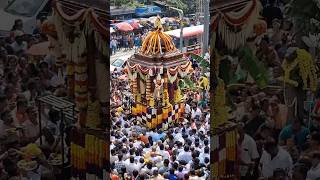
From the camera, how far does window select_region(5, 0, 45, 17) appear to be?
559 cm

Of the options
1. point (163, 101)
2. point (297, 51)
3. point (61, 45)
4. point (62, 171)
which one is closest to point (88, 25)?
point (61, 45)

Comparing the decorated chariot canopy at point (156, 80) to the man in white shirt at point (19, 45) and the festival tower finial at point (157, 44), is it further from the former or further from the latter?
the man in white shirt at point (19, 45)

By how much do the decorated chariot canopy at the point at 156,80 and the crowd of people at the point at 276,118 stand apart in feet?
17.8

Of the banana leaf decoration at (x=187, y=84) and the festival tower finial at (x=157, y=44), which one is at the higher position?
the festival tower finial at (x=157, y=44)

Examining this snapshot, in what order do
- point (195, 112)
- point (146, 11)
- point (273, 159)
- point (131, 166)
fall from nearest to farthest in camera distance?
point (273, 159), point (131, 166), point (195, 112), point (146, 11)

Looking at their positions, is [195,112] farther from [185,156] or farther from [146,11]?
[146,11]

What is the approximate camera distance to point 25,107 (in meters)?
5.79

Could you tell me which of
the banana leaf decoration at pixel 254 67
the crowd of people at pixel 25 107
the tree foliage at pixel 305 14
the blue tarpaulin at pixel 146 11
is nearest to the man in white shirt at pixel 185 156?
the crowd of people at pixel 25 107

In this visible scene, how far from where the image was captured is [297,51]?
18.0 feet

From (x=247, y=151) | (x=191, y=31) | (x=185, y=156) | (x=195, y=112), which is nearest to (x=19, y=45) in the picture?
(x=247, y=151)

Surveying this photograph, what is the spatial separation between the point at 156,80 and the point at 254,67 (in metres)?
5.58

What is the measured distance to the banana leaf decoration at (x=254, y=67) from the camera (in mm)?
5621

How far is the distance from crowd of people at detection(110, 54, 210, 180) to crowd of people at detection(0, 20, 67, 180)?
1962 millimetres

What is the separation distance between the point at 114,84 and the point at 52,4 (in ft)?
24.5
